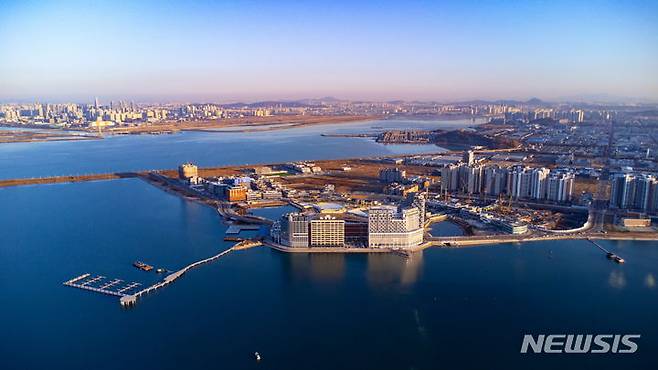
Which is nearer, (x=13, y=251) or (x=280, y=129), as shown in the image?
(x=13, y=251)

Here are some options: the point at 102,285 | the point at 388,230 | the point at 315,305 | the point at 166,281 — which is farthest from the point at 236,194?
the point at 315,305

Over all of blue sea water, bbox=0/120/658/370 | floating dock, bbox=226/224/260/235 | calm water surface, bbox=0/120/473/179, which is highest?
calm water surface, bbox=0/120/473/179

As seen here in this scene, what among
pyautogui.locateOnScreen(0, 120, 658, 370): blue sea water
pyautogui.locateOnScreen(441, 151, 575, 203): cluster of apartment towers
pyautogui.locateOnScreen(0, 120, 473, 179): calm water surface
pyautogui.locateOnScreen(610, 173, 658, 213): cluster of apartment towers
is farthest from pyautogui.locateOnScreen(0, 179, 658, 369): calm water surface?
pyautogui.locateOnScreen(0, 120, 473, 179): calm water surface

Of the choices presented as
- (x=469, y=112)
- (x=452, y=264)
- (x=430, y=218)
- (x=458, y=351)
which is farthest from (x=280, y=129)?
(x=458, y=351)

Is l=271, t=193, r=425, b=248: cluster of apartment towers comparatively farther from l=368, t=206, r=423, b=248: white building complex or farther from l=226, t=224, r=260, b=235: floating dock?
l=226, t=224, r=260, b=235: floating dock

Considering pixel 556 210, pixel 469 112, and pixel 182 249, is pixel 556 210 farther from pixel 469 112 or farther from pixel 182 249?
pixel 469 112

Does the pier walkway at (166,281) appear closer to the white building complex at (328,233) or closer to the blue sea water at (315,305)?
the blue sea water at (315,305)

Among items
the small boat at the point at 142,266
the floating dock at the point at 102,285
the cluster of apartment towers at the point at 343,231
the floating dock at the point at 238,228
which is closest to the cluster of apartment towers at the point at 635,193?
the cluster of apartment towers at the point at 343,231
